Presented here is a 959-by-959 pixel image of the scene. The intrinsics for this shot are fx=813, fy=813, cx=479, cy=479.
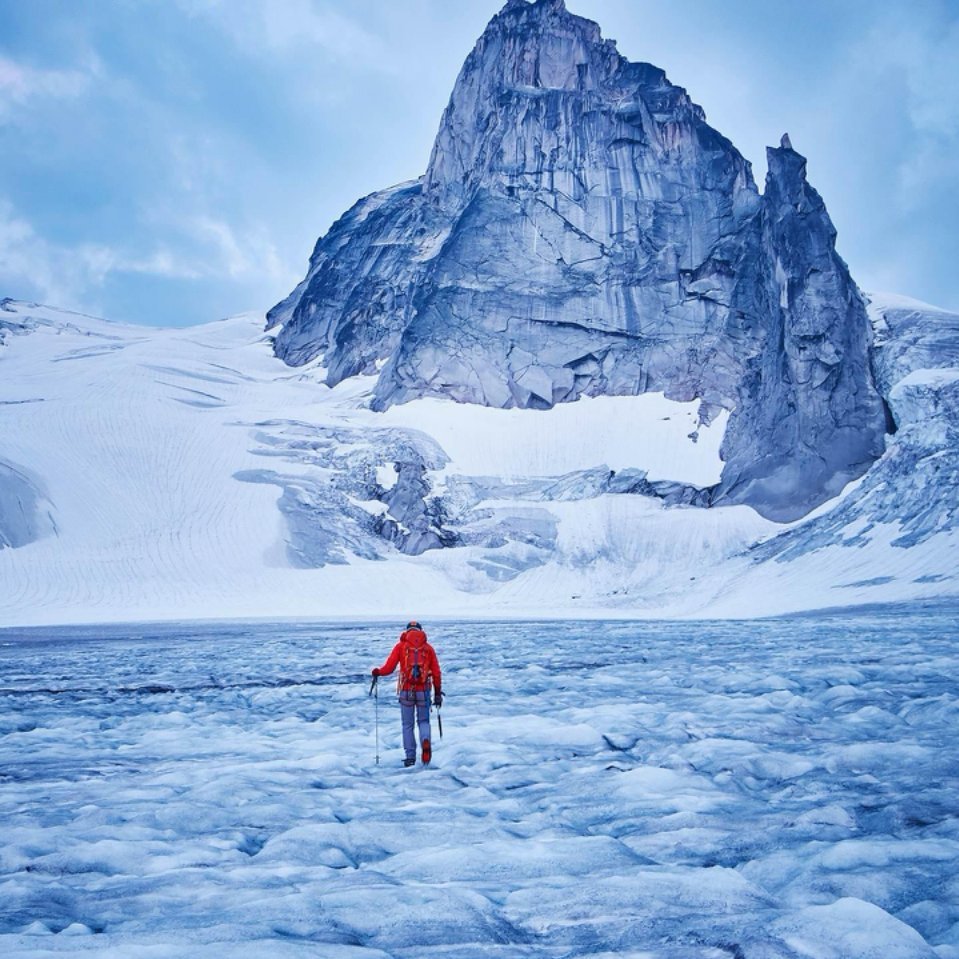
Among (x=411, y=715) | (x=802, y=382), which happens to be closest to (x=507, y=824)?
(x=411, y=715)

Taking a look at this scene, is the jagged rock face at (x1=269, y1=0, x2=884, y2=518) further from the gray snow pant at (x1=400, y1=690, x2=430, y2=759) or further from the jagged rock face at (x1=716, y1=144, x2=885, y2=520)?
the gray snow pant at (x1=400, y1=690, x2=430, y2=759)

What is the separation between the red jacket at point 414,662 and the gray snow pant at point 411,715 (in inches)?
2.8

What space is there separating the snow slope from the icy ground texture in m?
27.5

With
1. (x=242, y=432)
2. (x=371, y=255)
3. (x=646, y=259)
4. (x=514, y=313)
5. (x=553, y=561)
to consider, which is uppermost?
(x=371, y=255)

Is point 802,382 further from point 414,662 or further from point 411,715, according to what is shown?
point 411,715

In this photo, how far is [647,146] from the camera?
3474 inches

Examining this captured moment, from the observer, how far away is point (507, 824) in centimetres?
608

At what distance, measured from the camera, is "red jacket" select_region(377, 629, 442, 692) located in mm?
8266

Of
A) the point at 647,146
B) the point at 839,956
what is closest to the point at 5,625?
the point at 839,956

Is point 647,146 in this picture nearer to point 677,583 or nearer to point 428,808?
point 677,583

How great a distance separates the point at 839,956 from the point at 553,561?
5325 cm

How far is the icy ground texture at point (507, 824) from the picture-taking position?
13.5 feet

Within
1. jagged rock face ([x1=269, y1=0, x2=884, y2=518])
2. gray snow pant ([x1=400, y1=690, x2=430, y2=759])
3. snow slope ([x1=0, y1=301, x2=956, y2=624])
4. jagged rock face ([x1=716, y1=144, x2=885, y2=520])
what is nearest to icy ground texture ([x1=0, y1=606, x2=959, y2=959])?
gray snow pant ([x1=400, y1=690, x2=430, y2=759])

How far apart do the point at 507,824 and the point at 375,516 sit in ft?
181
